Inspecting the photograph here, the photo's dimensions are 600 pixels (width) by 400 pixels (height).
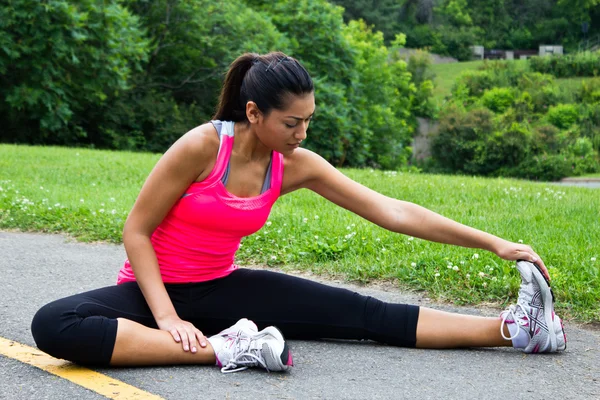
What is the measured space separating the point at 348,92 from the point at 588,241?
2125cm

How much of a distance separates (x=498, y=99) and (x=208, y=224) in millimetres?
37565

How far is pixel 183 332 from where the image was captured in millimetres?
3650

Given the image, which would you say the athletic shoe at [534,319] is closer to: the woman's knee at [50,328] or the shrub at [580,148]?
the woman's knee at [50,328]

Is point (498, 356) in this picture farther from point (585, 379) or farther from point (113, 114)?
point (113, 114)

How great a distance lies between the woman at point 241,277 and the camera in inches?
141

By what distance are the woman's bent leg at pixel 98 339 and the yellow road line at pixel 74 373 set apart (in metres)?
0.06

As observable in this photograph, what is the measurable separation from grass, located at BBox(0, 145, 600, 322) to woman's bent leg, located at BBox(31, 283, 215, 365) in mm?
2087

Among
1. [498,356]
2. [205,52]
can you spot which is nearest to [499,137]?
[205,52]

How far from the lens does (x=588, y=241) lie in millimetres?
6207

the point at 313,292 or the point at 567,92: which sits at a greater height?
the point at 567,92

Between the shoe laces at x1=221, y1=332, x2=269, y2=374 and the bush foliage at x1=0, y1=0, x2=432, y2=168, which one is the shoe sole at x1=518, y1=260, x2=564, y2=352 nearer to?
the shoe laces at x1=221, y1=332, x2=269, y2=374

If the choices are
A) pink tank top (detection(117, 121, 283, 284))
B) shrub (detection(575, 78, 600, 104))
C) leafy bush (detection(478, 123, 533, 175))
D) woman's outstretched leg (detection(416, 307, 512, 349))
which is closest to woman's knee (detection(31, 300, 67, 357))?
pink tank top (detection(117, 121, 283, 284))

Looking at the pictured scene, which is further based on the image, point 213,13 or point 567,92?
point 567,92

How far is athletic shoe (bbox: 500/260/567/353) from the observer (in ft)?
12.6
